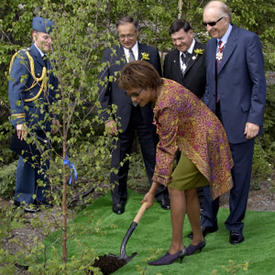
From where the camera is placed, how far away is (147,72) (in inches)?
141

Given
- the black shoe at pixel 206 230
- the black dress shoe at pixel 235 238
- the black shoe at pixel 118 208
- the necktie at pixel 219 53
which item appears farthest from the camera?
the black shoe at pixel 118 208

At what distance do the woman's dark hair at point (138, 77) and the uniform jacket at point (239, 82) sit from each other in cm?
104

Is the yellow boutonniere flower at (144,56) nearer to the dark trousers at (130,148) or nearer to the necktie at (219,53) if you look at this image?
the dark trousers at (130,148)

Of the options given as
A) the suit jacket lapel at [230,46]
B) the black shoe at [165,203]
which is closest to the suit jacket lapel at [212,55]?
the suit jacket lapel at [230,46]

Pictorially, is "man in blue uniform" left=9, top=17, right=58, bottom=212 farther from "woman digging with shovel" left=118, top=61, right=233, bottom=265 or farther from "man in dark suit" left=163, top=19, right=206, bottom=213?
"woman digging with shovel" left=118, top=61, right=233, bottom=265

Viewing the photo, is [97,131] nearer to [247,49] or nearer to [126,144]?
[126,144]

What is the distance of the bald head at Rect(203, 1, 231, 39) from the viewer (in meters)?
4.29

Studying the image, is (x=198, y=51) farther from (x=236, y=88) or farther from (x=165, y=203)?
(x=165, y=203)

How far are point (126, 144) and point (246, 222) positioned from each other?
1.60m

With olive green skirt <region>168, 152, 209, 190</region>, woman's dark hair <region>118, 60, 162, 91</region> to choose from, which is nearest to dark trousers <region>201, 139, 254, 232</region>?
olive green skirt <region>168, 152, 209, 190</region>

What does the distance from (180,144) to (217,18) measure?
124cm

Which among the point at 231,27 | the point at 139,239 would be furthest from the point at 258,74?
the point at 139,239

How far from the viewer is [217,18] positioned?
4.30 meters

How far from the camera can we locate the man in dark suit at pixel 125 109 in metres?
5.28
